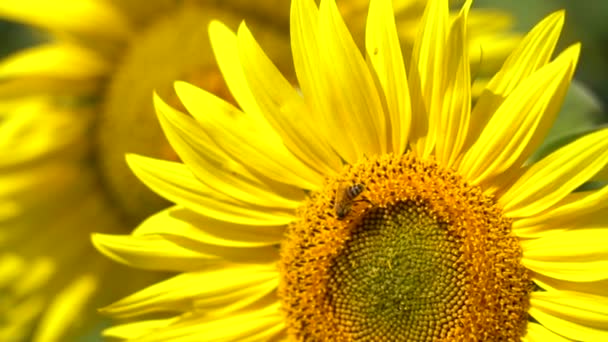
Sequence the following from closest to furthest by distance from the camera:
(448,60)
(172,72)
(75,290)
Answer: (448,60) < (172,72) < (75,290)

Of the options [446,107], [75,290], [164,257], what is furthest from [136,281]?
[446,107]

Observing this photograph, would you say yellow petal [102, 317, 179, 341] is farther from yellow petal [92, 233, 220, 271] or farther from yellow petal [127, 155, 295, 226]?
yellow petal [127, 155, 295, 226]

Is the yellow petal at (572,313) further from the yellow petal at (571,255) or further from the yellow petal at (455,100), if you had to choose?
the yellow petal at (455,100)

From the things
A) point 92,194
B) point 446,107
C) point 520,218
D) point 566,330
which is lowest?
point 566,330

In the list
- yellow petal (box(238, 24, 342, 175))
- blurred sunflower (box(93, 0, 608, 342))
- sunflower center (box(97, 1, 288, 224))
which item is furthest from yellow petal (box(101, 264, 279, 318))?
sunflower center (box(97, 1, 288, 224))

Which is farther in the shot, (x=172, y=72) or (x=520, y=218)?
(x=172, y=72)

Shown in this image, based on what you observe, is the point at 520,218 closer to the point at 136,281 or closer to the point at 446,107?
the point at 446,107

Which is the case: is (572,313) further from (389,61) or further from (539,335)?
(389,61)

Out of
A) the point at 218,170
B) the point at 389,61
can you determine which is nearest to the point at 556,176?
the point at 389,61
